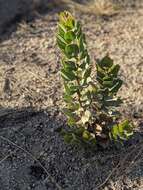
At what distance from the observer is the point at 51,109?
3090 mm

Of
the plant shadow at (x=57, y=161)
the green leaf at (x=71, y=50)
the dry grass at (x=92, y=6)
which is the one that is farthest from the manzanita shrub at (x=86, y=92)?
the dry grass at (x=92, y=6)

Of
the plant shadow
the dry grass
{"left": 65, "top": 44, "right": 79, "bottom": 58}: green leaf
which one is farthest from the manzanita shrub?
the dry grass

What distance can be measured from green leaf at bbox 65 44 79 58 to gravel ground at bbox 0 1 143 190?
1.94 feet

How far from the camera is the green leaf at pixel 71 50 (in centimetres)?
243

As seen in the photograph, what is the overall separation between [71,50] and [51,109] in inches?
28.1

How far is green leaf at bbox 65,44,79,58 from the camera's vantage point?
7.97 feet

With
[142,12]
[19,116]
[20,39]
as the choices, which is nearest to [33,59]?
[20,39]

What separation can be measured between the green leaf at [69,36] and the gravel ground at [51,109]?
0.67 metres

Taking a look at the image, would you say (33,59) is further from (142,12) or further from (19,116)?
(142,12)

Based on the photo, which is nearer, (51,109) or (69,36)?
(69,36)

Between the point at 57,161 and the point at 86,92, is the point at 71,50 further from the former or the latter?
the point at 57,161

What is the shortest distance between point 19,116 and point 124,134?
0.76 metres

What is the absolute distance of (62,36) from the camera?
2.47m

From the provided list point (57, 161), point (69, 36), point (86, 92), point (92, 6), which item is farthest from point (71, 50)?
point (92, 6)
